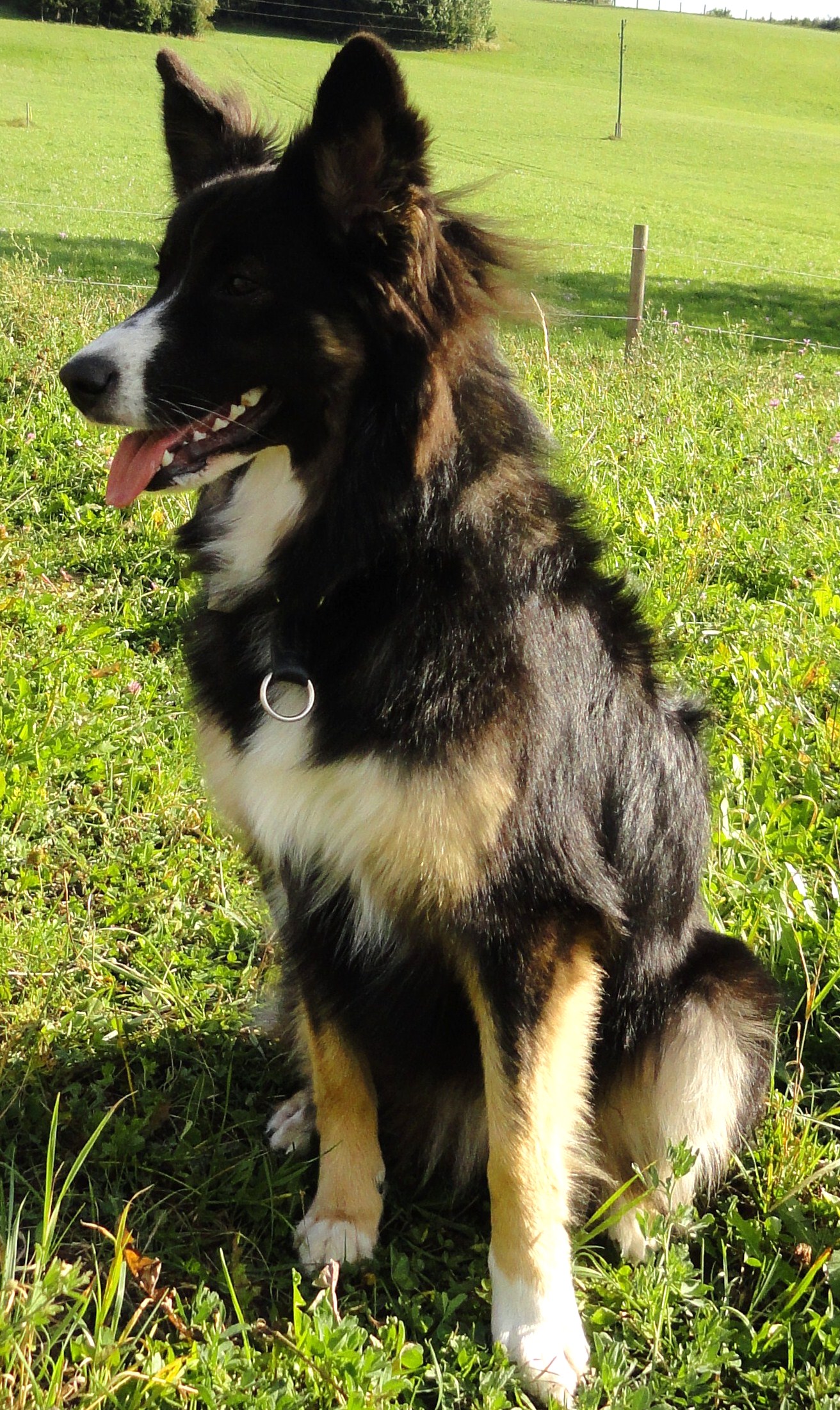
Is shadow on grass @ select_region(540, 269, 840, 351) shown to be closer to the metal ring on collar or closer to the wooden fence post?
the wooden fence post

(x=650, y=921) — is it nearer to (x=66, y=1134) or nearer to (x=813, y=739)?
(x=66, y=1134)

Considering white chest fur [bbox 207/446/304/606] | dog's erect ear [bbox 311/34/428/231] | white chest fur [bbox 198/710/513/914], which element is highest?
dog's erect ear [bbox 311/34/428/231]

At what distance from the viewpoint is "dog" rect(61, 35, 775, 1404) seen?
7.14 feet

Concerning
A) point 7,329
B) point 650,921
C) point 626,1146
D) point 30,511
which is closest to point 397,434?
point 650,921

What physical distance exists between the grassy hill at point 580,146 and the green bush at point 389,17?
2.77 feet

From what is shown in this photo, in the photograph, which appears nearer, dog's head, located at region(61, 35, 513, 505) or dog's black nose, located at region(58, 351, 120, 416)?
dog's head, located at region(61, 35, 513, 505)

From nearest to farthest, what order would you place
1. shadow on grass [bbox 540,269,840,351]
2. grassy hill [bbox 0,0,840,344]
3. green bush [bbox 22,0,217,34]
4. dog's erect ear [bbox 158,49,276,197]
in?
1. dog's erect ear [bbox 158,49,276,197]
2. shadow on grass [bbox 540,269,840,351]
3. grassy hill [bbox 0,0,840,344]
4. green bush [bbox 22,0,217,34]

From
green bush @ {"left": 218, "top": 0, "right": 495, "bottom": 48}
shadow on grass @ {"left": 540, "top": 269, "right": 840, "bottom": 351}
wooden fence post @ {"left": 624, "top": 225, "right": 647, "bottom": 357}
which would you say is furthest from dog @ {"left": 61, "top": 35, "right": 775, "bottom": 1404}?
green bush @ {"left": 218, "top": 0, "right": 495, "bottom": 48}

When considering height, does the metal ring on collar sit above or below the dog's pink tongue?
below

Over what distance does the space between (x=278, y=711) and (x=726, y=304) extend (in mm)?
19365

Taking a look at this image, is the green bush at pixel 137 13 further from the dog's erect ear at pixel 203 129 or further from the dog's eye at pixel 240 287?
the dog's eye at pixel 240 287

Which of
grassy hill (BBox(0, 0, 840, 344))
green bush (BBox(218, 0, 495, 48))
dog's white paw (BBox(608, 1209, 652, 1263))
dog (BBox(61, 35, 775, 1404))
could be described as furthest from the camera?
green bush (BBox(218, 0, 495, 48))

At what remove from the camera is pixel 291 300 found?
7.29 ft

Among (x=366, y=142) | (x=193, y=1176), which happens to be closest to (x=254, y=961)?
(x=193, y=1176)
